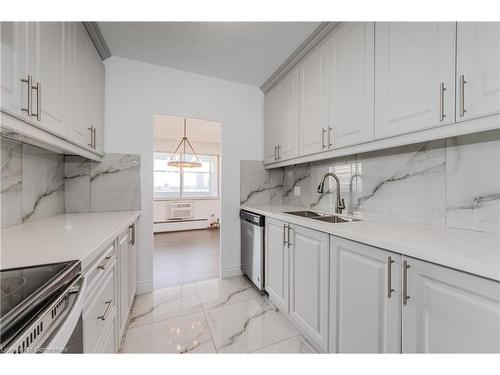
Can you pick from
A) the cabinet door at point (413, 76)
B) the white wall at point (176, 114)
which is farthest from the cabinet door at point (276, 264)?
the cabinet door at point (413, 76)

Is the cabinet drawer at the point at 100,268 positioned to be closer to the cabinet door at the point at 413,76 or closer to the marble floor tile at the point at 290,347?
the marble floor tile at the point at 290,347

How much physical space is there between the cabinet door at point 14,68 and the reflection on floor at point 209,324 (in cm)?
153

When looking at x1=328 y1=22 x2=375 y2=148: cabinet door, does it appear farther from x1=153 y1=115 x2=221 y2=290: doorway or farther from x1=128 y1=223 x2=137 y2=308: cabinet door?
x1=153 y1=115 x2=221 y2=290: doorway

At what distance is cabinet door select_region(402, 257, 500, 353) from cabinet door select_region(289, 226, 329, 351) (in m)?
0.46

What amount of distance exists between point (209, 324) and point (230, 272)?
893 mm

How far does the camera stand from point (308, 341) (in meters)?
1.45

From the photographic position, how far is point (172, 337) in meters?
1.50

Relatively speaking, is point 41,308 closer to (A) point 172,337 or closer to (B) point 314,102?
(A) point 172,337

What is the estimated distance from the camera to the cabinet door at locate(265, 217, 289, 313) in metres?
1.67

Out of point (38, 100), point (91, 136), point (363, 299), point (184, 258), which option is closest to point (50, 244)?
point (38, 100)

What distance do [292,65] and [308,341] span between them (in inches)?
95.7

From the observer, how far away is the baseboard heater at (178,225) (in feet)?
15.9

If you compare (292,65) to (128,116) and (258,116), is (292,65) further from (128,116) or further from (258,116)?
(128,116)

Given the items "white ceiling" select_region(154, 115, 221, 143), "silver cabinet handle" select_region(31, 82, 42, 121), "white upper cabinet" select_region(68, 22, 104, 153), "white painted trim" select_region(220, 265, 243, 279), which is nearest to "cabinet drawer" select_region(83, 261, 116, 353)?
"silver cabinet handle" select_region(31, 82, 42, 121)
